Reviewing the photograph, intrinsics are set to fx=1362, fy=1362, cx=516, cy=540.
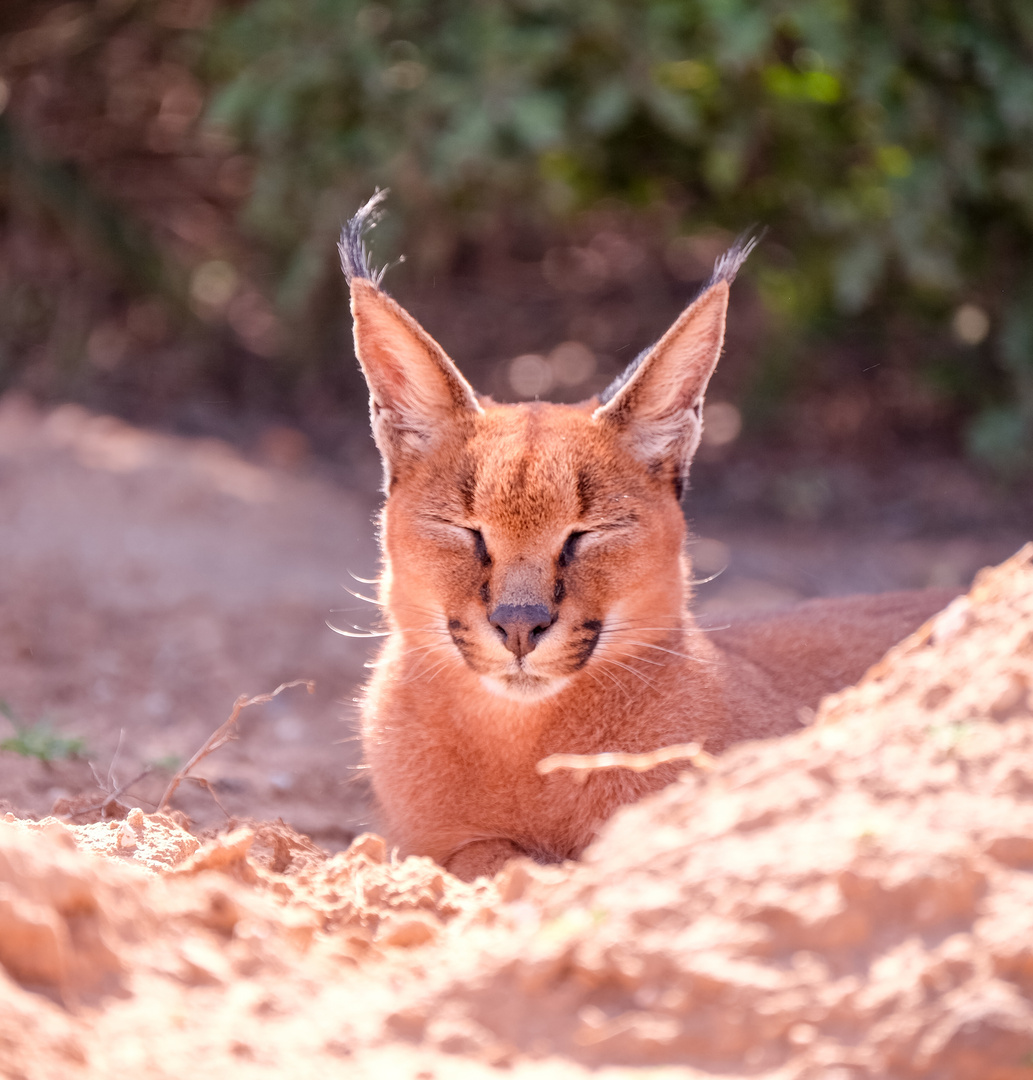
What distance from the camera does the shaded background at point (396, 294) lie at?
7945 mm

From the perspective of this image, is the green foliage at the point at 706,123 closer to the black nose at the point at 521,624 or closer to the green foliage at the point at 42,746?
the green foliage at the point at 42,746

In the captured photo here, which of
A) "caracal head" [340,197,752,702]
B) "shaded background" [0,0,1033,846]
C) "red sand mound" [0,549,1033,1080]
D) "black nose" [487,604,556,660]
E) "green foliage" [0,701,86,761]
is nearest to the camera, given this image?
"red sand mound" [0,549,1033,1080]

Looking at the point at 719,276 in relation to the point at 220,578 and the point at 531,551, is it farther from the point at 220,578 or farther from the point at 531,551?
the point at 220,578

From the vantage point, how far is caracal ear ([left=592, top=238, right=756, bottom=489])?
4.24 m

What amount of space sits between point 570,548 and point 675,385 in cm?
71

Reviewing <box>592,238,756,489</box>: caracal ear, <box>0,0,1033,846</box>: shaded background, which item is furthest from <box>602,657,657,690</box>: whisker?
<box>0,0,1033,846</box>: shaded background

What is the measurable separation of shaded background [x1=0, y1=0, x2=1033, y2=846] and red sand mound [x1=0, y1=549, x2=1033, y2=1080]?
2.66 m

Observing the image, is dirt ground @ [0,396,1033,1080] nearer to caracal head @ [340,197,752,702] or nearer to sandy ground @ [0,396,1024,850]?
caracal head @ [340,197,752,702]

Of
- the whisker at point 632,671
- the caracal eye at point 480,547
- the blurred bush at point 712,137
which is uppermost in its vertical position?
the blurred bush at point 712,137

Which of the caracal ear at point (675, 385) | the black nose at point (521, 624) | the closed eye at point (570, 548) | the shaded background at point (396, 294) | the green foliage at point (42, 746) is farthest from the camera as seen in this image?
the shaded background at point (396, 294)

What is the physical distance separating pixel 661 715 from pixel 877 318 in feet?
23.8

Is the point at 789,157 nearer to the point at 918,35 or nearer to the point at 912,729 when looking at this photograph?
the point at 918,35

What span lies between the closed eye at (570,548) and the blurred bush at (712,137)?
15.2ft

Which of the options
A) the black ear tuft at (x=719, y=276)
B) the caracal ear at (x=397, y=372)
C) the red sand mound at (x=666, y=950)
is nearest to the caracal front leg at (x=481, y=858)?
the red sand mound at (x=666, y=950)
